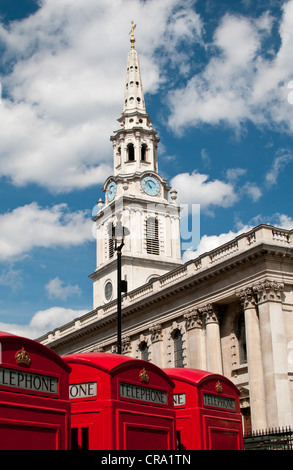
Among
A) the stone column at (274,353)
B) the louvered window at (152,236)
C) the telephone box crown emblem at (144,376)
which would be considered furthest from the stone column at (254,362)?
the louvered window at (152,236)

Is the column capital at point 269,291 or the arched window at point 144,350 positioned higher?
the column capital at point 269,291

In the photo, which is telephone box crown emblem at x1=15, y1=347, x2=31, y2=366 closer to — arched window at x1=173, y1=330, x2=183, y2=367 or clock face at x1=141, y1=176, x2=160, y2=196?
arched window at x1=173, y1=330, x2=183, y2=367

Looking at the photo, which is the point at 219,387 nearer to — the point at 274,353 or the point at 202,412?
the point at 202,412

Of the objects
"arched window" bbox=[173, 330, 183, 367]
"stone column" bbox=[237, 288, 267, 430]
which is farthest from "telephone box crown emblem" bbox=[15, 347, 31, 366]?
"arched window" bbox=[173, 330, 183, 367]

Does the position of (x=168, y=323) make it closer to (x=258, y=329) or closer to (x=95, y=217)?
(x=258, y=329)

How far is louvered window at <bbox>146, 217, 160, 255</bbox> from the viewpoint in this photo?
56.3 metres

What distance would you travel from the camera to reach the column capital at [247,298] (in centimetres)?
3291

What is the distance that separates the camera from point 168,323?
133 feet

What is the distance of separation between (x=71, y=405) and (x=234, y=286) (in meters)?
24.1

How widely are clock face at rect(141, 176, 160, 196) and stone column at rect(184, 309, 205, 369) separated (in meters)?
22.8

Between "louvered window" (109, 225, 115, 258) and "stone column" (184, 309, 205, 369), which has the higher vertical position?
"louvered window" (109, 225, 115, 258)

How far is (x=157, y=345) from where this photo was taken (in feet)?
134

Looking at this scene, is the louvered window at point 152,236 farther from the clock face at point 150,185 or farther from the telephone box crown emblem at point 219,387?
the telephone box crown emblem at point 219,387

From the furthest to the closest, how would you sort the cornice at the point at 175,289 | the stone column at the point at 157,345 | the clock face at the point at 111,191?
the clock face at the point at 111,191
the stone column at the point at 157,345
the cornice at the point at 175,289
